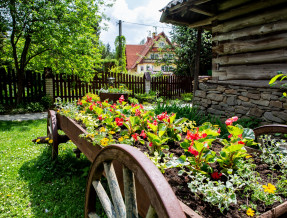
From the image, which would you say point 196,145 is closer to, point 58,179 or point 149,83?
point 58,179

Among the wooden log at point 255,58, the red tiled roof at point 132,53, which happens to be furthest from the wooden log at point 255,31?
the red tiled roof at point 132,53

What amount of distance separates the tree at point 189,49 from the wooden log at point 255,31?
8935 mm

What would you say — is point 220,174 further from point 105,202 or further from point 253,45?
point 253,45

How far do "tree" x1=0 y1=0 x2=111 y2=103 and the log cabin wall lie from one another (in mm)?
5311

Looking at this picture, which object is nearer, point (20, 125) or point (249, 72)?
point (249, 72)

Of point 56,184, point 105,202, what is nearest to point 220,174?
point 105,202

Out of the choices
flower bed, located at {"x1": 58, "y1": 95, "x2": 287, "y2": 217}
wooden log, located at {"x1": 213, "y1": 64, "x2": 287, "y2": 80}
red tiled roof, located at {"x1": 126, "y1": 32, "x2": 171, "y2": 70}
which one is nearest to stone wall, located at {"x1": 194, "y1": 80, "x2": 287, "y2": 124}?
wooden log, located at {"x1": 213, "y1": 64, "x2": 287, "y2": 80}

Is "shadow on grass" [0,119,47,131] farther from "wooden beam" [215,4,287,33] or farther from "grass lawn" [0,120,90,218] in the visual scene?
"wooden beam" [215,4,287,33]

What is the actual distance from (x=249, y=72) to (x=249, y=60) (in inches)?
9.9

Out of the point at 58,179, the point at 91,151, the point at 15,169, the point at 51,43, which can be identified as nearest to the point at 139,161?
the point at 91,151

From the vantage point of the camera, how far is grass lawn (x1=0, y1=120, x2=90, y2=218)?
2.08 meters

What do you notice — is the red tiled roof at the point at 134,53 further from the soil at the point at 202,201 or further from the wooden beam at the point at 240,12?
the soil at the point at 202,201

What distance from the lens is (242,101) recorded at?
4523mm

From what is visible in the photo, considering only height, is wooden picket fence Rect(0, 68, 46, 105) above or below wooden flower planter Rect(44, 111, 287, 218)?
above
